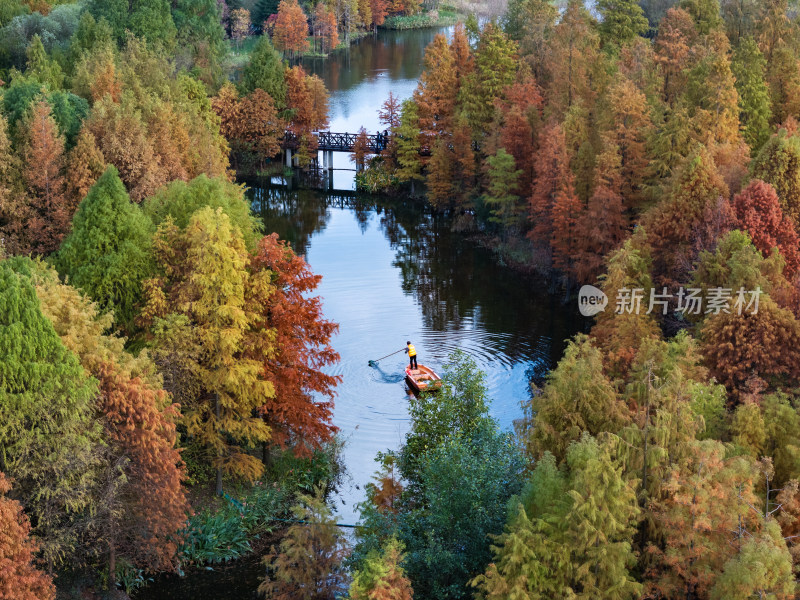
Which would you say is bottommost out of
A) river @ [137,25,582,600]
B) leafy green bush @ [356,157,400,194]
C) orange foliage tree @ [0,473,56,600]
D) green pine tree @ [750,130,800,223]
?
river @ [137,25,582,600]

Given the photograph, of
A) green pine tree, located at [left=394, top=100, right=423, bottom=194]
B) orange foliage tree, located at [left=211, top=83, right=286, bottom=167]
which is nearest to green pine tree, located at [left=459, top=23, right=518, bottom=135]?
green pine tree, located at [left=394, top=100, right=423, bottom=194]

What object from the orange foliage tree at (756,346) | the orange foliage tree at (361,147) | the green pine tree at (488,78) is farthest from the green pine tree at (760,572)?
the orange foliage tree at (361,147)

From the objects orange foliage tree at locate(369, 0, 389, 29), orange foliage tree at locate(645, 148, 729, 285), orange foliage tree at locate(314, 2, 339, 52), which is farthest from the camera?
orange foliage tree at locate(369, 0, 389, 29)

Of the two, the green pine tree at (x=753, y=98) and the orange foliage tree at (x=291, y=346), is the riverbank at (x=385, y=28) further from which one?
the orange foliage tree at (x=291, y=346)

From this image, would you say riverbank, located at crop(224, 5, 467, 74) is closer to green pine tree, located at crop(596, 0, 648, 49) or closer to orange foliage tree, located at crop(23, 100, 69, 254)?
green pine tree, located at crop(596, 0, 648, 49)

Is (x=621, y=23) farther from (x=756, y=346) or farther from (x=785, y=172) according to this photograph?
(x=756, y=346)

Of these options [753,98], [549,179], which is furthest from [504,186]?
[753,98]

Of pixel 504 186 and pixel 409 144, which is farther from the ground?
pixel 504 186
